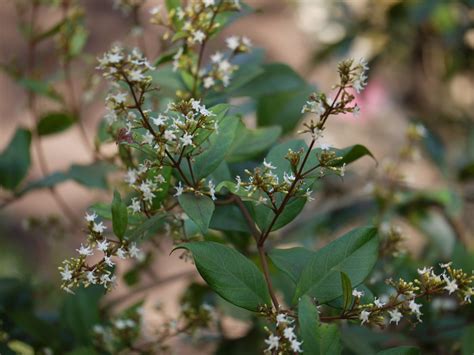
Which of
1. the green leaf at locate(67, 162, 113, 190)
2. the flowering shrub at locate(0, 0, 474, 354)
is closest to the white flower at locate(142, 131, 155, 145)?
the flowering shrub at locate(0, 0, 474, 354)

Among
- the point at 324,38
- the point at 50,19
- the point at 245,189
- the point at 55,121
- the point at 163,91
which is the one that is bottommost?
the point at 245,189

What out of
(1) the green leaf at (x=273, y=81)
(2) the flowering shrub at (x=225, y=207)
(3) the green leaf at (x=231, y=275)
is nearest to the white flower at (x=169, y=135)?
(2) the flowering shrub at (x=225, y=207)

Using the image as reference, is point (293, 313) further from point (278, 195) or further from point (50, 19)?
point (50, 19)

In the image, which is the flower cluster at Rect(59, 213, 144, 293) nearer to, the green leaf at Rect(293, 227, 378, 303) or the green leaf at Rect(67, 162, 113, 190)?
the green leaf at Rect(293, 227, 378, 303)

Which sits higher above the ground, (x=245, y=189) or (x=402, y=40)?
(x=402, y=40)

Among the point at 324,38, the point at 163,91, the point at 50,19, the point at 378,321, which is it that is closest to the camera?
the point at 378,321

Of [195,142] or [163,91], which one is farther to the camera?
[163,91]

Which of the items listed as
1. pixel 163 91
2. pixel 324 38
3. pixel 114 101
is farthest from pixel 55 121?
pixel 324 38

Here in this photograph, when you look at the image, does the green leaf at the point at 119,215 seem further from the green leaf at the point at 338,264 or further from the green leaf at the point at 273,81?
the green leaf at the point at 273,81
